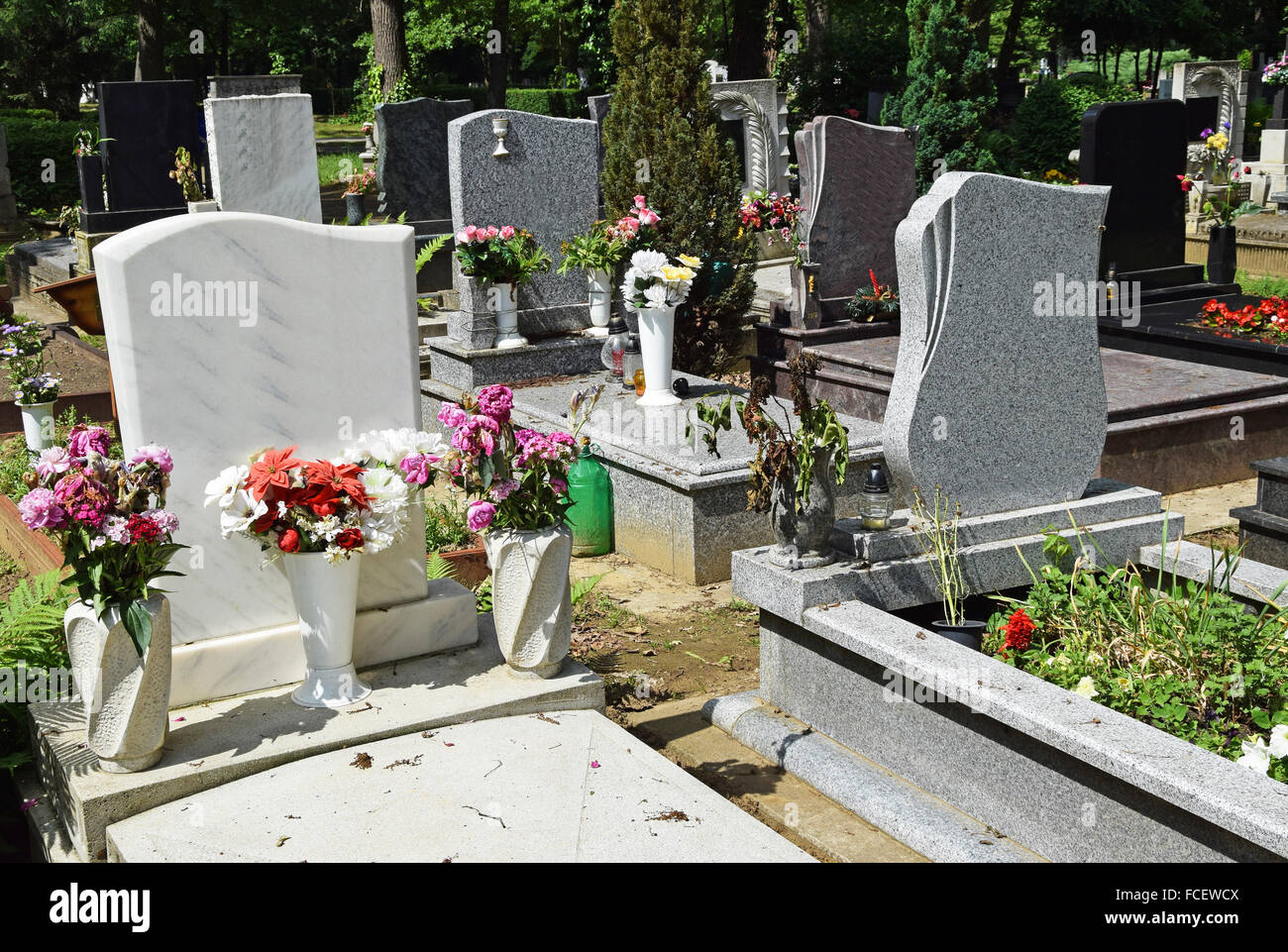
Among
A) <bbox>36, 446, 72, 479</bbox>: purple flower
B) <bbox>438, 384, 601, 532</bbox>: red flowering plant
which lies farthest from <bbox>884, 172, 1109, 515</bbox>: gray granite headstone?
<bbox>36, 446, 72, 479</bbox>: purple flower

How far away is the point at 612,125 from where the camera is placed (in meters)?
11.9

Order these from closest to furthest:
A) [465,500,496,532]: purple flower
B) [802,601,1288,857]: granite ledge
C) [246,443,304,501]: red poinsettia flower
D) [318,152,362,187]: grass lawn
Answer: [802,601,1288,857]: granite ledge
[246,443,304,501]: red poinsettia flower
[465,500,496,532]: purple flower
[318,152,362,187]: grass lawn

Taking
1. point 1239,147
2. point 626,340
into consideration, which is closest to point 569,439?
point 626,340

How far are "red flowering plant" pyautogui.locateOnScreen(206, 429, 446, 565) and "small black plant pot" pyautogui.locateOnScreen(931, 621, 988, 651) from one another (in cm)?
220

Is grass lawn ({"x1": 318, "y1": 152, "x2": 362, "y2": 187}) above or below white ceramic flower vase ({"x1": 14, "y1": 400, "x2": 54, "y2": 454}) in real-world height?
above

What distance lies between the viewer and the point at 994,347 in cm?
553

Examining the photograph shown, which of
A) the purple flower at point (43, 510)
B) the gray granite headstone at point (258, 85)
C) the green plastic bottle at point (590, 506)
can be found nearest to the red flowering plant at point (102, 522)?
the purple flower at point (43, 510)

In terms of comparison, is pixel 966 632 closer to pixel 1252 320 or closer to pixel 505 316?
pixel 505 316

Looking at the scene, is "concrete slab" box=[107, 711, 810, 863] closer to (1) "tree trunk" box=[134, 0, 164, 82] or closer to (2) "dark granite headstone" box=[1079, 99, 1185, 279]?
(2) "dark granite headstone" box=[1079, 99, 1185, 279]

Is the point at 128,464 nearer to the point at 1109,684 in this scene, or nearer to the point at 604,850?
the point at 604,850

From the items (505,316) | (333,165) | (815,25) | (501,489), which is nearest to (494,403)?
(501,489)

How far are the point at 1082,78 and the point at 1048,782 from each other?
29021 millimetres

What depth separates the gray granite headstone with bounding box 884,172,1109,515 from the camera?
5.37 m

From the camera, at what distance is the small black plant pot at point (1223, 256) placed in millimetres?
12789
